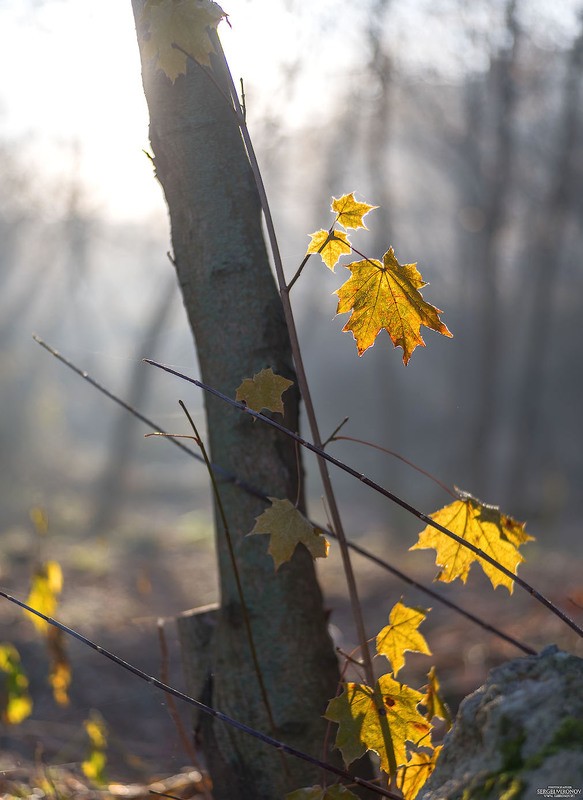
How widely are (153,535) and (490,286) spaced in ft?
21.1

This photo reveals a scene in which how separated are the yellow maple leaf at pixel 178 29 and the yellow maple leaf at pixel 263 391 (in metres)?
0.65

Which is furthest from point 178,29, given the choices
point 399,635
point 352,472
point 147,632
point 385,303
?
point 147,632

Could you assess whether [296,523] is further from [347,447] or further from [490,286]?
[347,447]

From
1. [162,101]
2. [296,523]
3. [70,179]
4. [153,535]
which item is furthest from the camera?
[70,179]

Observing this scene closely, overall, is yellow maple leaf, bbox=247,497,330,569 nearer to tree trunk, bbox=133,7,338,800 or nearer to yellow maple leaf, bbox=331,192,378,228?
tree trunk, bbox=133,7,338,800

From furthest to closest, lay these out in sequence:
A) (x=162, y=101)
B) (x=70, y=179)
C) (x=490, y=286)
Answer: (x=70, y=179) → (x=490, y=286) → (x=162, y=101)

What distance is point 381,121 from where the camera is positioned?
11453 millimetres

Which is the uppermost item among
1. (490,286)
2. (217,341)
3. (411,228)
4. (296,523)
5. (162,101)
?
(411,228)

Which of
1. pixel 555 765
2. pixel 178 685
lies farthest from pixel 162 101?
pixel 178 685

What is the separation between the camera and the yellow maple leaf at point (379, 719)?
55.0 inches

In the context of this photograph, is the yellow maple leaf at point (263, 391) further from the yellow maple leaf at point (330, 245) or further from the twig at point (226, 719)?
the twig at point (226, 719)

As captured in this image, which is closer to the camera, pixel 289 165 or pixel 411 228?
pixel 289 165

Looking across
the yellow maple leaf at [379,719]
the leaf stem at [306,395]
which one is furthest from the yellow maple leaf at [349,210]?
the yellow maple leaf at [379,719]

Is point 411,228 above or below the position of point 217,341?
above
